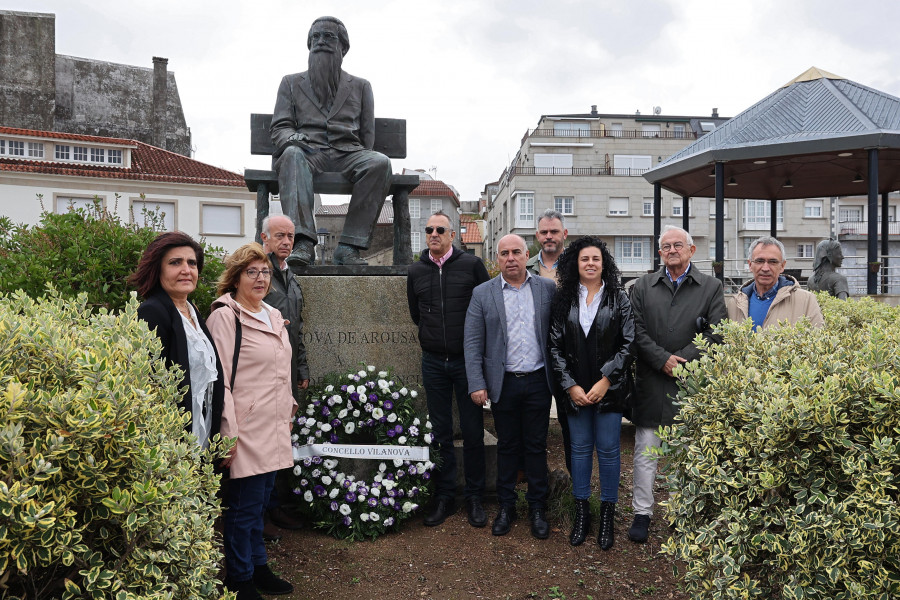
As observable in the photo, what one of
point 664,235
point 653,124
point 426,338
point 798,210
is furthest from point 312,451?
point 653,124

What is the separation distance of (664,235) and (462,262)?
1.43 meters

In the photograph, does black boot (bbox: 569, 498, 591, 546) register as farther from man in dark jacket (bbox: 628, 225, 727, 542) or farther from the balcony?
the balcony

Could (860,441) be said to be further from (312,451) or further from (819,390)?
(312,451)

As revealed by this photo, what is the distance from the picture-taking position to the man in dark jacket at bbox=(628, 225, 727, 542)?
164 inches

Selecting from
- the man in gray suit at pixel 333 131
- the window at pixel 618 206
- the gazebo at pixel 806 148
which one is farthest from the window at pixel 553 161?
the man in gray suit at pixel 333 131

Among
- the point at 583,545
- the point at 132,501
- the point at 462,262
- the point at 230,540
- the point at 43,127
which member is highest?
the point at 43,127

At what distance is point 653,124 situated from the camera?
163 feet

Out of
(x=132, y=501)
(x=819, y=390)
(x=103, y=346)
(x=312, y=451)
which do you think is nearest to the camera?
(x=132, y=501)

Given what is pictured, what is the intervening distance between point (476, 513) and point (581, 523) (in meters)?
0.75

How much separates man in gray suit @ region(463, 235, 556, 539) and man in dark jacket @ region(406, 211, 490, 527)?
20cm

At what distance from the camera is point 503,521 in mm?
4328

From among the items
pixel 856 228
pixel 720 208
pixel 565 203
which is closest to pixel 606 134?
pixel 565 203

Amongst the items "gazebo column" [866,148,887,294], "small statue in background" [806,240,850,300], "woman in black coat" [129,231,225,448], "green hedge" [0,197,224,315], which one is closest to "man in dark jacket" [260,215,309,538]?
"green hedge" [0,197,224,315]

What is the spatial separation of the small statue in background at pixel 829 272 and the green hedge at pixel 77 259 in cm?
748
